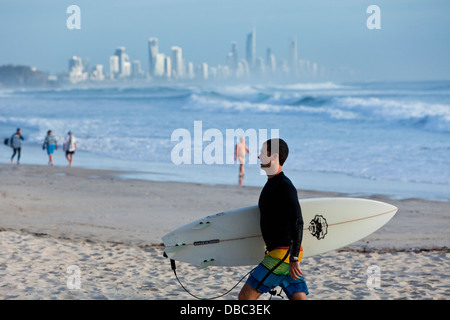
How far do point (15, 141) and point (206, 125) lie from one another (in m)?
15.9

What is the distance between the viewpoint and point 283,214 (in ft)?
11.9

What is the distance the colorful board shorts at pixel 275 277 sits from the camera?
3703 mm

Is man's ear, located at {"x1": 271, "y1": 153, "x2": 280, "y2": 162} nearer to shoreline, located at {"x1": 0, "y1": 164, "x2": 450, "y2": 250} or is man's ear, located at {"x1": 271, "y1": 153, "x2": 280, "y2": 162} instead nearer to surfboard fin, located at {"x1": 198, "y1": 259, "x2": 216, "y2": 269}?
surfboard fin, located at {"x1": 198, "y1": 259, "x2": 216, "y2": 269}

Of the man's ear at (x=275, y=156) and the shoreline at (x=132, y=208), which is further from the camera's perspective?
the shoreline at (x=132, y=208)

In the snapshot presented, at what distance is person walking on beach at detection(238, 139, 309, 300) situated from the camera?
3.64m

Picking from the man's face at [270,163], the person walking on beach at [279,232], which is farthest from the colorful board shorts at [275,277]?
the man's face at [270,163]

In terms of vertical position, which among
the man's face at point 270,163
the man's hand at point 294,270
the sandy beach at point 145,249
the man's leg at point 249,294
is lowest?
the sandy beach at point 145,249

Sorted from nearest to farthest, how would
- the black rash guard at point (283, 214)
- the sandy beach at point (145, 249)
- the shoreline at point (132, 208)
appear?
1. the black rash guard at point (283, 214)
2. the sandy beach at point (145, 249)
3. the shoreline at point (132, 208)

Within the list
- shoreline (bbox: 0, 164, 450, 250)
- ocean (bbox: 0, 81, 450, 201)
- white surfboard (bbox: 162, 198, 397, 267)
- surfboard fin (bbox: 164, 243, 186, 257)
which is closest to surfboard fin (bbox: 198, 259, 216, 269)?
white surfboard (bbox: 162, 198, 397, 267)

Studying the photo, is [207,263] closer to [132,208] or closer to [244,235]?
[244,235]

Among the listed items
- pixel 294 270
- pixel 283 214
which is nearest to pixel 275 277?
pixel 294 270

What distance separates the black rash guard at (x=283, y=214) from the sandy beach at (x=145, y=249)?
198 centimetres

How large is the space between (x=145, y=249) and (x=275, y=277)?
402cm

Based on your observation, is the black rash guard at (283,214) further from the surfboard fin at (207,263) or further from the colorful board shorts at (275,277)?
the surfboard fin at (207,263)
